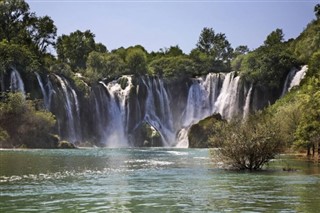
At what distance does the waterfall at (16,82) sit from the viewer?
9244 cm

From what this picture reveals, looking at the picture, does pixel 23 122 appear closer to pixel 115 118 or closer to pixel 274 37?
pixel 115 118

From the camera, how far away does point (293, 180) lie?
30828 mm

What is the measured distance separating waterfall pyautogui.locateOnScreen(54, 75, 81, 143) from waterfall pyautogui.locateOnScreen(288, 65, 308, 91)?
4035cm

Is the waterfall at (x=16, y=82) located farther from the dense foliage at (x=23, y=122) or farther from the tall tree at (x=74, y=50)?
the tall tree at (x=74, y=50)

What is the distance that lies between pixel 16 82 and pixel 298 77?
52081 mm

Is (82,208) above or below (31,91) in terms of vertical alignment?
below

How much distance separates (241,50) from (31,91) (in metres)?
116

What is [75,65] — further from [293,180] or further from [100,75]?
[293,180]

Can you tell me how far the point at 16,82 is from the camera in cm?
9362

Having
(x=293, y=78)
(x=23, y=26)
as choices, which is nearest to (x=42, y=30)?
(x=23, y=26)

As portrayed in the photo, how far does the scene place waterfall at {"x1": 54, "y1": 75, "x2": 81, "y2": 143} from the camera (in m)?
97.4

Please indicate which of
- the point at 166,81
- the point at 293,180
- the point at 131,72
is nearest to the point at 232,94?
the point at 166,81

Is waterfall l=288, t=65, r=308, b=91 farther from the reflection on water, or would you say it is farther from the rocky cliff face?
the reflection on water

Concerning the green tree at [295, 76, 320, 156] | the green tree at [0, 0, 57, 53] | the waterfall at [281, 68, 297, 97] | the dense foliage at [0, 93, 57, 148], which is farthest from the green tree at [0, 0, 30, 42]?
the green tree at [295, 76, 320, 156]
